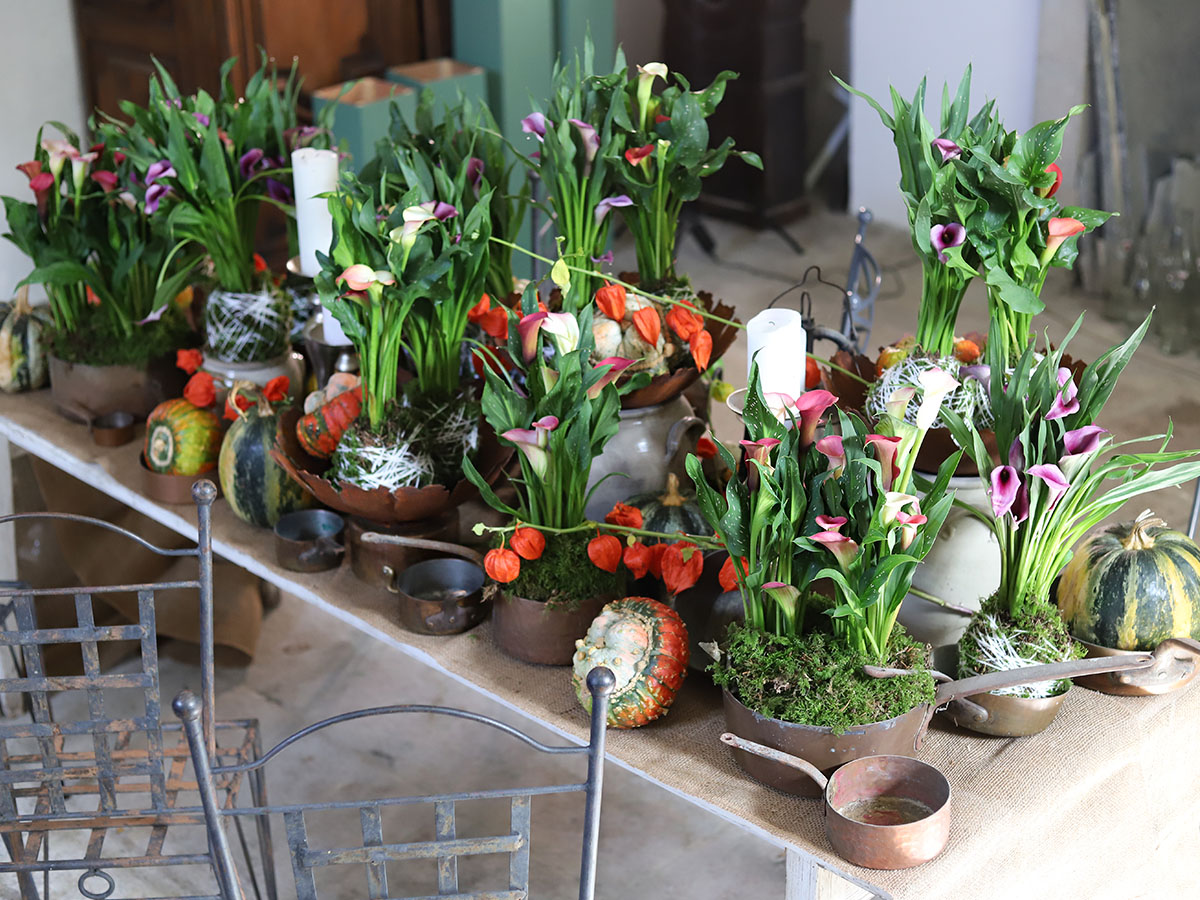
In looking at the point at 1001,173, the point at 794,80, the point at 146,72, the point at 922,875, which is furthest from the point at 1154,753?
the point at 794,80

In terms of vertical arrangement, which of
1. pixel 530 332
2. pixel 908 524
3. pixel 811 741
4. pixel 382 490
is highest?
pixel 530 332

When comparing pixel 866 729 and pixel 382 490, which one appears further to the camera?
pixel 382 490

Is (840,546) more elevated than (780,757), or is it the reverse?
(840,546)

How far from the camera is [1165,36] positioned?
415 cm

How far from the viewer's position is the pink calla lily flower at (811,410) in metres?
1.24

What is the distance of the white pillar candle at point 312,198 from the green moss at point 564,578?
1.96ft

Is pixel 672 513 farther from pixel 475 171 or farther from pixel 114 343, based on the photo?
pixel 114 343

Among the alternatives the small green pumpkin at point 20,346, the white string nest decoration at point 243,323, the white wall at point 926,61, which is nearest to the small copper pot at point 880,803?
the white string nest decoration at point 243,323

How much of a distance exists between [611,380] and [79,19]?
9.49ft

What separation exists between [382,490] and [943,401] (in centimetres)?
68

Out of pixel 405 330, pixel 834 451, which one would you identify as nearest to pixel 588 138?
pixel 405 330

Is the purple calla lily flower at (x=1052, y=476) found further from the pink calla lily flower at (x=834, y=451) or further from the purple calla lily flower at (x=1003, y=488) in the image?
the pink calla lily flower at (x=834, y=451)

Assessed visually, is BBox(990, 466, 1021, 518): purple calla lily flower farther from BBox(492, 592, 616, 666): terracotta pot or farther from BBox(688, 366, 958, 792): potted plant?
BBox(492, 592, 616, 666): terracotta pot

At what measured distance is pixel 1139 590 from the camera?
4.61ft
